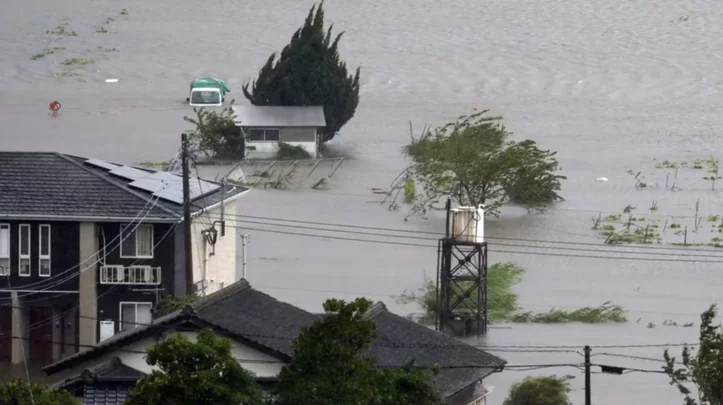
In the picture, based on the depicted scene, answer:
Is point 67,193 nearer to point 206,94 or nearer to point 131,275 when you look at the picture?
point 131,275

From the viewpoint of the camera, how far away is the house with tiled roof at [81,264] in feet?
62.0

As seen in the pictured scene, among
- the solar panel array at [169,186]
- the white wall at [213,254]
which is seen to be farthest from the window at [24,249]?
the white wall at [213,254]

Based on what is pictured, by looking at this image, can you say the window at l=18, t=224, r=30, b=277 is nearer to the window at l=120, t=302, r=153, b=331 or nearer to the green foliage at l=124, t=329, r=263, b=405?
the window at l=120, t=302, r=153, b=331

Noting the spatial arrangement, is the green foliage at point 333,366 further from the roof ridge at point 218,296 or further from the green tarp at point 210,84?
the green tarp at point 210,84

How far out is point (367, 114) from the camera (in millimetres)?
45594

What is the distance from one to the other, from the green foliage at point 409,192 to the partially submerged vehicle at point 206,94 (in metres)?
13.0

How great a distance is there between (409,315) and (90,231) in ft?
19.3

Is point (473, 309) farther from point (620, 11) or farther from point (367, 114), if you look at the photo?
point (620, 11)

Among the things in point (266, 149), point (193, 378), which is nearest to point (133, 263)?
point (193, 378)

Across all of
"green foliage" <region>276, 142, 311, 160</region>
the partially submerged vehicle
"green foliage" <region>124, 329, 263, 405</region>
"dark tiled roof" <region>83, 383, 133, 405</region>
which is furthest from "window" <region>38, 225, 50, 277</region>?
the partially submerged vehicle

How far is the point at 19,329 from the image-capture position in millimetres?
19016

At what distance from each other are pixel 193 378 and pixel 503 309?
14451 millimetres

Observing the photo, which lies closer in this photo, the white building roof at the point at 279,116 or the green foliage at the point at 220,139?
the green foliage at the point at 220,139

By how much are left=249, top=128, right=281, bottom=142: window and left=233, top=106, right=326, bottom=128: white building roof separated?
197mm
